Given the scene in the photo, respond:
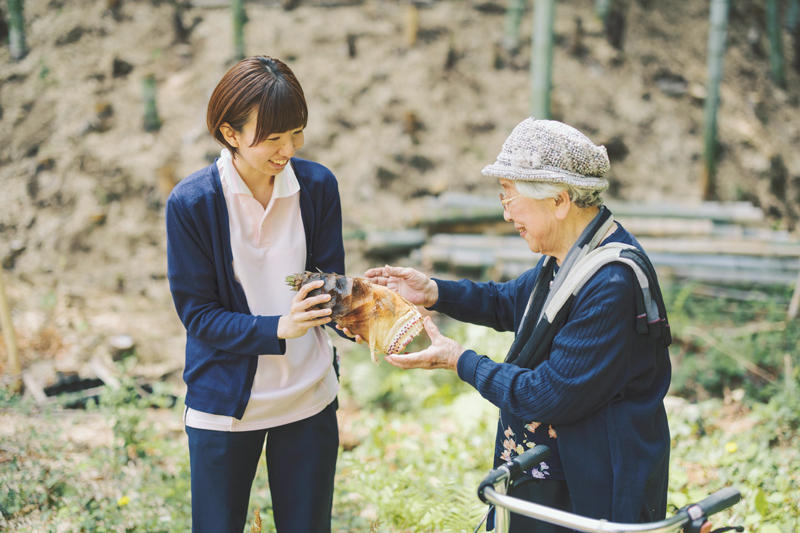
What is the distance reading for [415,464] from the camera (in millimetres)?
4203

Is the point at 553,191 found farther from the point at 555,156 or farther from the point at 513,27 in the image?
the point at 513,27

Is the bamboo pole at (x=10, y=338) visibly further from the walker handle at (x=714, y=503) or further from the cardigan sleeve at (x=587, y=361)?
the walker handle at (x=714, y=503)

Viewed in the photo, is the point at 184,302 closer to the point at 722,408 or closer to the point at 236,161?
the point at 236,161

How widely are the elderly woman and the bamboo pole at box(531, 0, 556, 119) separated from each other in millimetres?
5164

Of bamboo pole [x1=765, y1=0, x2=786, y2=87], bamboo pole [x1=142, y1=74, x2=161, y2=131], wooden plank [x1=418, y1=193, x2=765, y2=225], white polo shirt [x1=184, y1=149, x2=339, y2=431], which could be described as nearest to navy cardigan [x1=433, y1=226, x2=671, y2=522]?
white polo shirt [x1=184, y1=149, x2=339, y2=431]

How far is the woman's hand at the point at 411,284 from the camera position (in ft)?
8.56

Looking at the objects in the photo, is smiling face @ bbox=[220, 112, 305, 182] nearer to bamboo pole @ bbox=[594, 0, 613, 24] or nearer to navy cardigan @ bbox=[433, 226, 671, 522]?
navy cardigan @ bbox=[433, 226, 671, 522]

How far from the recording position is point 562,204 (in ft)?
6.92

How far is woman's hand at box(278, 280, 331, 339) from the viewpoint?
2041 millimetres

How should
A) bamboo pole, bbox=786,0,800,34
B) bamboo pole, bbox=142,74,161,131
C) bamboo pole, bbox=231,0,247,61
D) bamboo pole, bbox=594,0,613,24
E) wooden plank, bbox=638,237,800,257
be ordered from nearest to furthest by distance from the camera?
wooden plank, bbox=638,237,800,257, bamboo pole, bbox=231,0,247,61, bamboo pole, bbox=142,74,161,131, bamboo pole, bbox=594,0,613,24, bamboo pole, bbox=786,0,800,34

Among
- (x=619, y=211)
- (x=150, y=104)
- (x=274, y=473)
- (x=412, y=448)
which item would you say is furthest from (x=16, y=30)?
(x=274, y=473)

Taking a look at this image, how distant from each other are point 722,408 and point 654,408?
3.84 metres

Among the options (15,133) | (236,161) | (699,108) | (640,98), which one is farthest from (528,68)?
(236,161)

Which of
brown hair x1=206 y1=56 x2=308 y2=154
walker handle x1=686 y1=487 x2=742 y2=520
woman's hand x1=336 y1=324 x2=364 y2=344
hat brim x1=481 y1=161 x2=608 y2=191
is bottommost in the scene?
walker handle x1=686 y1=487 x2=742 y2=520
